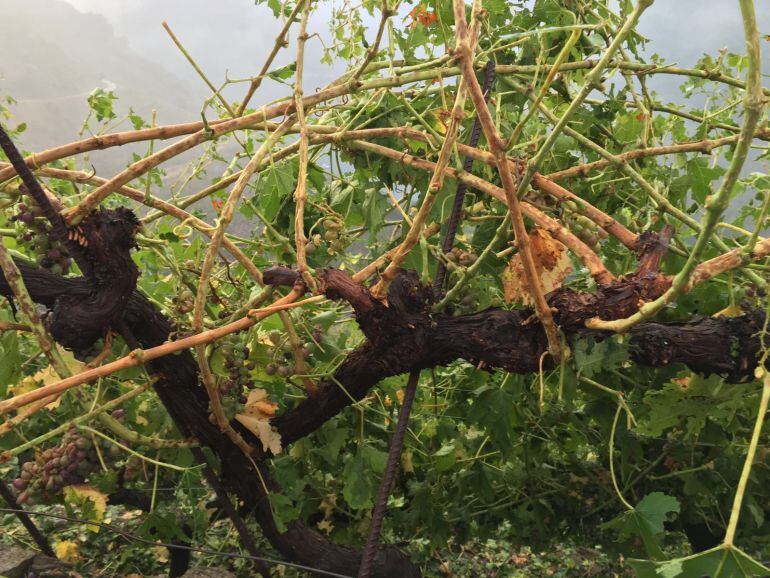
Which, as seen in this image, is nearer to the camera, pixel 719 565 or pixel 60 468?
pixel 719 565

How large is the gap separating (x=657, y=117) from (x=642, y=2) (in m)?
1.96

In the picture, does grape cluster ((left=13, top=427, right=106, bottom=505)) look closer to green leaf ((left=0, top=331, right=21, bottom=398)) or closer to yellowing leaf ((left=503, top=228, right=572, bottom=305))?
green leaf ((left=0, top=331, right=21, bottom=398))

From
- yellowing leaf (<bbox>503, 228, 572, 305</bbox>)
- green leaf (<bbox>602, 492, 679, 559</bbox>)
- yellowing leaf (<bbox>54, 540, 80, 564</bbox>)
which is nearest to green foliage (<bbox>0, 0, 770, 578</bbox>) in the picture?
green leaf (<bbox>602, 492, 679, 559</bbox>)

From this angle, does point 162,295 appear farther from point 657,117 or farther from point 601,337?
point 657,117

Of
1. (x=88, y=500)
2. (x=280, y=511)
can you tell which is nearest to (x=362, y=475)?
(x=280, y=511)

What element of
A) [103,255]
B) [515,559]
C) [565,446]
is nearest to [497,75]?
[103,255]

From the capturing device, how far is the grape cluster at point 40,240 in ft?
5.19

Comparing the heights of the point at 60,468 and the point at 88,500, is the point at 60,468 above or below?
above

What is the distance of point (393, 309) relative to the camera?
66.4 inches

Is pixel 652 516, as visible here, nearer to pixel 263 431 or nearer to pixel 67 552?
pixel 263 431

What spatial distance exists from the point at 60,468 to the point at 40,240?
67 centimetres

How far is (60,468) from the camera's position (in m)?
1.86

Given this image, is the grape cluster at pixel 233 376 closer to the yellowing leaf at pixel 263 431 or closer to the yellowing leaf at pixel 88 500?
the yellowing leaf at pixel 263 431

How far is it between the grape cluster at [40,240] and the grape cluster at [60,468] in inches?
20.2
